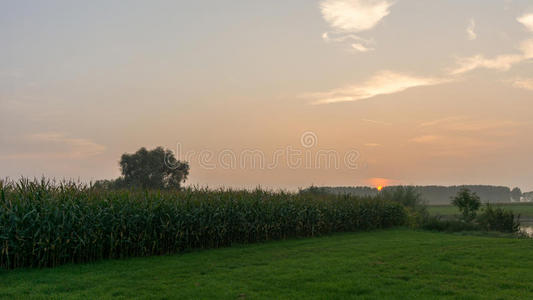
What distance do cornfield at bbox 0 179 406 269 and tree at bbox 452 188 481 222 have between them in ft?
56.2

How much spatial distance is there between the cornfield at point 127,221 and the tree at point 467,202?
17.1 metres

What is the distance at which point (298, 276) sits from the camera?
1081 centimetres

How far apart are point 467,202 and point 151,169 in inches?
1423

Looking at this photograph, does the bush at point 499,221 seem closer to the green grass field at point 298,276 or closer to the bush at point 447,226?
the bush at point 447,226

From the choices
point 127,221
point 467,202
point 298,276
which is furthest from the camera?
point 467,202

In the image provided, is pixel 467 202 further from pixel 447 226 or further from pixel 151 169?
pixel 151 169

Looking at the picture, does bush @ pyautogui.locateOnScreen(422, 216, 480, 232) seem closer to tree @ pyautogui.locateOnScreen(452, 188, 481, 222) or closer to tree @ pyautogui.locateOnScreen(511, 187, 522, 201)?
tree @ pyautogui.locateOnScreen(452, 188, 481, 222)

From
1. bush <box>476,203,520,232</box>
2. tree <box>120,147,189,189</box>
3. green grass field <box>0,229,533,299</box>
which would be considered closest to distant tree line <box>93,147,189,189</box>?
tree <box>120,147,189,189</box>

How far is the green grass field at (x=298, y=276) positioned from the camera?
9.32m

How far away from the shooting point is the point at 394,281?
1023cm


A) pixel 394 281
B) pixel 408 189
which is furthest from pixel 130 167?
pixel 394 281

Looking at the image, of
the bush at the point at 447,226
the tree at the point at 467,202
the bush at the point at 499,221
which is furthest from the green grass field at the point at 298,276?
the tree at the point at 467,202

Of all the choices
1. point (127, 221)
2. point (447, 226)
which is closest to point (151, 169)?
point (447, 226)

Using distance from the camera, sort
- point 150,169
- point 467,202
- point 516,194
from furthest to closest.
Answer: point 516,194, point 150,169, point 467,202
